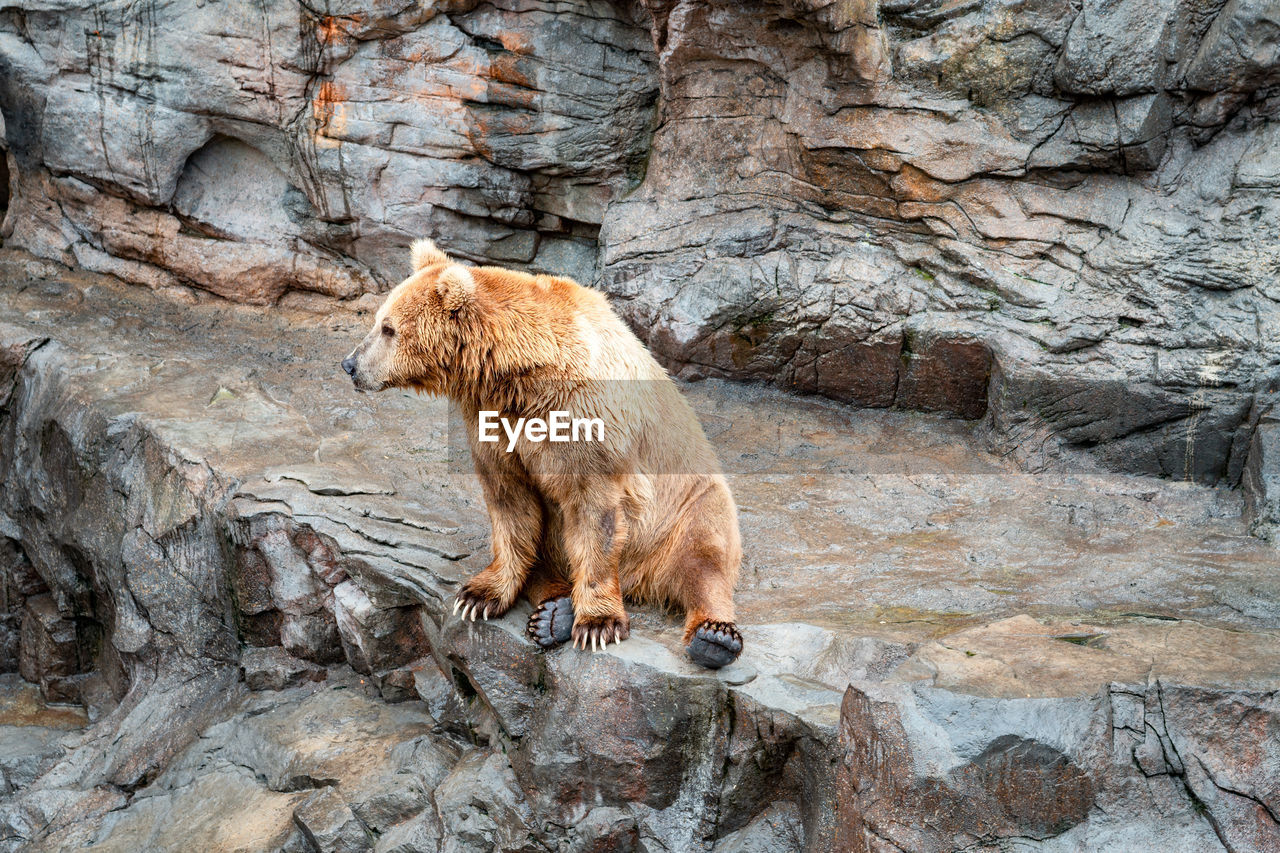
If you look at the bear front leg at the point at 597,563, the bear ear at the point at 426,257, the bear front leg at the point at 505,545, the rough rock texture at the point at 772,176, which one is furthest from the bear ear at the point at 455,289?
the rough rock texture at the point at 772,176

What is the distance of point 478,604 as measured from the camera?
5121mm

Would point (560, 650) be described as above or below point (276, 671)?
above

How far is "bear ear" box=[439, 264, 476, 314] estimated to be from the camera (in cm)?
482

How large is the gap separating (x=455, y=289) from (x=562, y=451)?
85cm

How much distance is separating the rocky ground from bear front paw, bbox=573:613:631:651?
0.06 metres

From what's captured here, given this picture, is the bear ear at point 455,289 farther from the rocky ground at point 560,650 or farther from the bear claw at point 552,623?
the rocky ground at point 560,650

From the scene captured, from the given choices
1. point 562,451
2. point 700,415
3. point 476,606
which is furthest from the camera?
point 700,415

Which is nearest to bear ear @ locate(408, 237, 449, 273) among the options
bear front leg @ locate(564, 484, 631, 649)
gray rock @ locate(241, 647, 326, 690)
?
bear front leg @ locate(564, 484, 631, 649)

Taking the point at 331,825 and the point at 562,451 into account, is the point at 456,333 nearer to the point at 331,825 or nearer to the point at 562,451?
the point at 562,451

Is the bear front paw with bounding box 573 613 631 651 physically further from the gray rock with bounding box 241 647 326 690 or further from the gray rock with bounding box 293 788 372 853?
the gray rock with bounding box 241 647 326 690

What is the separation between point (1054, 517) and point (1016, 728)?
2804 millimetres

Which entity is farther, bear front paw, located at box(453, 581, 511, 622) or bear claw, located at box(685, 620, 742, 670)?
bear front paw, located at box(453, 581, 511, 622)

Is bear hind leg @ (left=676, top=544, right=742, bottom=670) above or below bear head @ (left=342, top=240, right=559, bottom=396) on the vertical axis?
below

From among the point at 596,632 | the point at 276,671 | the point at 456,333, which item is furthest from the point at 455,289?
the point at 276,671
